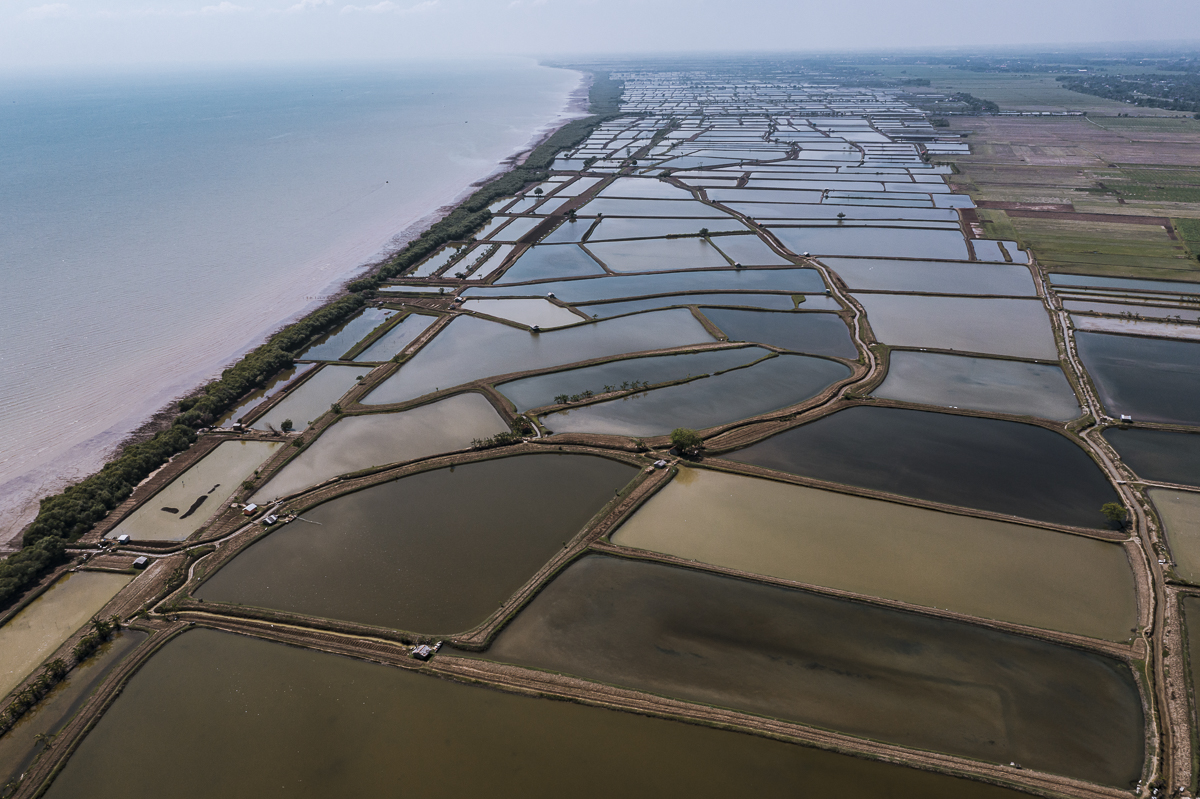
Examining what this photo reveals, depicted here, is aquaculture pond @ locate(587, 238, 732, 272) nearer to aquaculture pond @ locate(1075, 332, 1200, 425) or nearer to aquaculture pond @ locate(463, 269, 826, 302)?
aquaculture pond @ locate(463, 269, 826, 302)

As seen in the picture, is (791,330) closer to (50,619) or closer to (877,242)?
(877,242)

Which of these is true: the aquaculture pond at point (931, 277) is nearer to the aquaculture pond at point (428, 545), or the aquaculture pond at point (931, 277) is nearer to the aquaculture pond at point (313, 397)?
the aquaculture pond at point (428, 545)

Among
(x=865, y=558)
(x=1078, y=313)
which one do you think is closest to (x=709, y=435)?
(x=865, y=558)

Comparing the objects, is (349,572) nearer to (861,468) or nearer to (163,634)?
(163,634)

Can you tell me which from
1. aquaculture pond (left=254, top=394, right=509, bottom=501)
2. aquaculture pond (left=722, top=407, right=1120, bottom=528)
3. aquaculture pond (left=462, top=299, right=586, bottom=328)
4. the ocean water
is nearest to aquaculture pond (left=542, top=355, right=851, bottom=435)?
aquaculture pond (left=722, top=407, right=1120, bottom=528)

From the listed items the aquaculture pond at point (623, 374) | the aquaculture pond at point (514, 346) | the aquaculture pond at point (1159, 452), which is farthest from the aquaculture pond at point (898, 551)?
the aquaculture pond at point (514, 346)

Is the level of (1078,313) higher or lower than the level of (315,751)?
higher
